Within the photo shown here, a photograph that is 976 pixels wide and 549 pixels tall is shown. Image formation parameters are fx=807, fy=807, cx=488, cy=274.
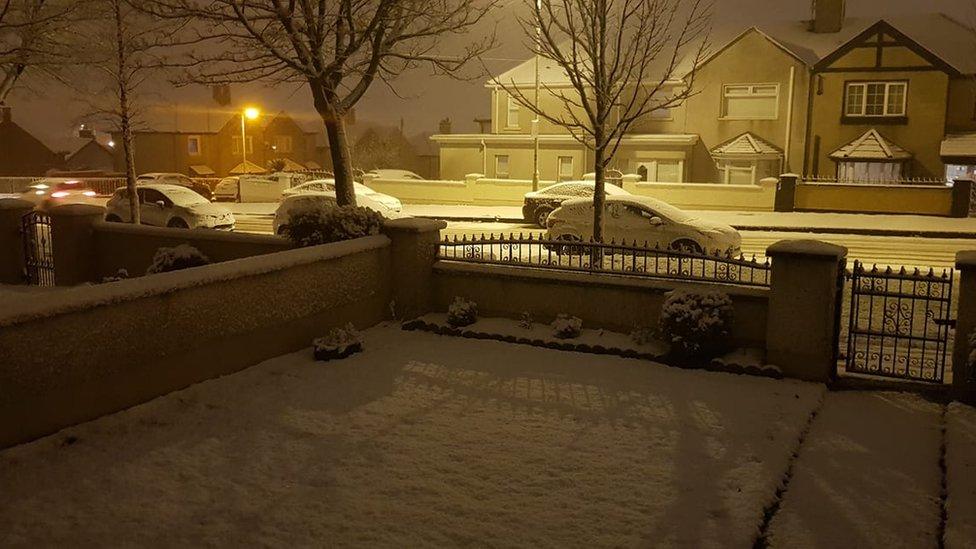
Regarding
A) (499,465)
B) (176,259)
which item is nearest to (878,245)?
(176,259)

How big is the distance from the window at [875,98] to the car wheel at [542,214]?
18.6m

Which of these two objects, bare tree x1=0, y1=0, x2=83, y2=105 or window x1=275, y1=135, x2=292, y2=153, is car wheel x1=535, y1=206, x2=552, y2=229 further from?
window x1=275, y1=135, x2=292, y2=153

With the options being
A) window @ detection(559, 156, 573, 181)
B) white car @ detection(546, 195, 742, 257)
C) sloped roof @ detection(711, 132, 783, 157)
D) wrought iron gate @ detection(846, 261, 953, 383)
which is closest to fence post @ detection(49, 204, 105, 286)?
white car @ detection(546, 195, 742, 257)

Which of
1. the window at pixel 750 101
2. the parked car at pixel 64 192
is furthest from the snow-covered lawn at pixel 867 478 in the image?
the parked car at pixel 64 192

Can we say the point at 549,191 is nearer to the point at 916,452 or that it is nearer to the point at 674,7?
Answer: the point at 674,7

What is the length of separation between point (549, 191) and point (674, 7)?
37.1 feet

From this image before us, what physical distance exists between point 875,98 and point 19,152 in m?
66.8

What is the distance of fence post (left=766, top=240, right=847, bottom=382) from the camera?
912 centimetres

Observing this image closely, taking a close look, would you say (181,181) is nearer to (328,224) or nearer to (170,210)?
(170,210)

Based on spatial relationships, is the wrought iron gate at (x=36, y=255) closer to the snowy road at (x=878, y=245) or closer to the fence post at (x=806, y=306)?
the snowy road at (x=878, y=245)

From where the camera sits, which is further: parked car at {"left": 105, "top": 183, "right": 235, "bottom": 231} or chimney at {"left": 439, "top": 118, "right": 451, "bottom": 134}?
chimney at {"left": 439, "top": 118, "right": 451, "bottom": 134}

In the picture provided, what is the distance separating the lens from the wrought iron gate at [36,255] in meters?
15.0

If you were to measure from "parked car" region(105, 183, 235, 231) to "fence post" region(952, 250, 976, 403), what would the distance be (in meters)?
20.1

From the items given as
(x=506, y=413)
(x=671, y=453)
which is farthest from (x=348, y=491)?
(x=671, y=453)
